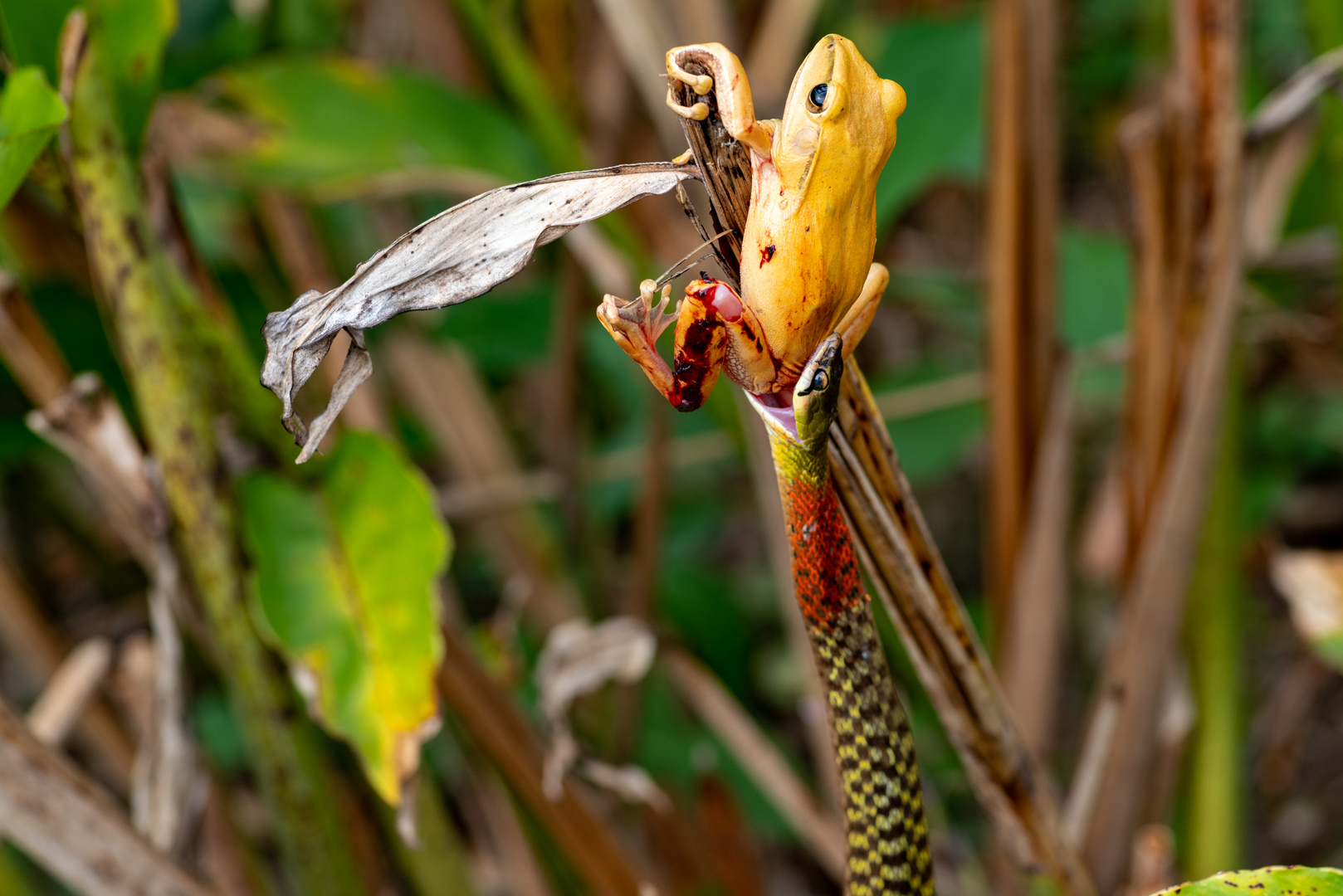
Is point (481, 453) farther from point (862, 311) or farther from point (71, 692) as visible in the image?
point (862, 311)

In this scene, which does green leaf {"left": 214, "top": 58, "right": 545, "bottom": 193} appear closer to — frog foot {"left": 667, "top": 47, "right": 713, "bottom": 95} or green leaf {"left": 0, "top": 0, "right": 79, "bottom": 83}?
green leaf {"left": 0, "top": 0, "right": 79, "bottom": 83}

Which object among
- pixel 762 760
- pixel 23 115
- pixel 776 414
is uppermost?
pixel 23 115

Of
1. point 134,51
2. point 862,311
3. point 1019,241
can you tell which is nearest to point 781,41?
point 1019,241

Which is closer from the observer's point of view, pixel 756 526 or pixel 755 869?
pixel 755 869

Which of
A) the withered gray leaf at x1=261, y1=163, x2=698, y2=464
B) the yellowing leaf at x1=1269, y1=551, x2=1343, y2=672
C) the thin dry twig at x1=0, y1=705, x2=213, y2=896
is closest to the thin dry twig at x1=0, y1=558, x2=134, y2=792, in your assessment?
the thin dry twig at x1=0, y1=705, x2=213, y2=896

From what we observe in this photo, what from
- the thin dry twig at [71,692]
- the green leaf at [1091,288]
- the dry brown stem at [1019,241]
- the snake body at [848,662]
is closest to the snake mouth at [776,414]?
the snake body at [848,662]

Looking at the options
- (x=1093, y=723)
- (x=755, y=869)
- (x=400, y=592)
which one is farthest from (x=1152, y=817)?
(x=400, y=592)

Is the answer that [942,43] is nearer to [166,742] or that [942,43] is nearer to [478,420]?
[478,420]
